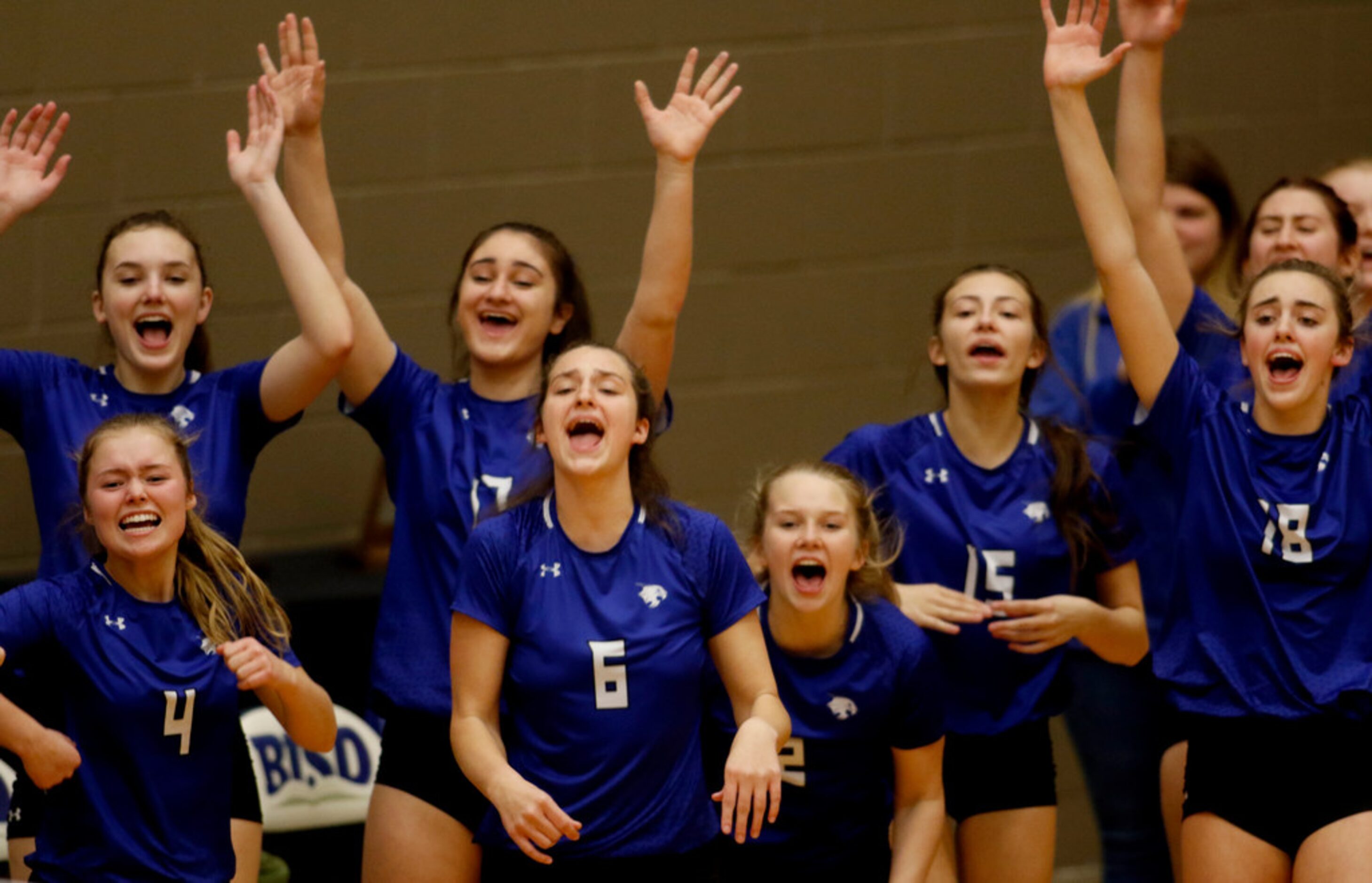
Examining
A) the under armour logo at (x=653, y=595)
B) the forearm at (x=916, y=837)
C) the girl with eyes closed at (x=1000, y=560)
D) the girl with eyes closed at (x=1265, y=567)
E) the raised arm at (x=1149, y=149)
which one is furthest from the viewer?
the raised arm at (x=1149, y=149)

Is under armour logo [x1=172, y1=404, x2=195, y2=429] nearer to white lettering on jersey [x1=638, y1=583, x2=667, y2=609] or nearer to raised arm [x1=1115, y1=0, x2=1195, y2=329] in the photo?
white lettering on jersey [x1=638, y1=583, x2=667, y2=609]

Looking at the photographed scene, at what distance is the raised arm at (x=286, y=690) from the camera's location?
304cm

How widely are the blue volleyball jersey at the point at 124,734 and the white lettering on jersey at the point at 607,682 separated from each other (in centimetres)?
65

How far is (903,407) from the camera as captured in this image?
533cm

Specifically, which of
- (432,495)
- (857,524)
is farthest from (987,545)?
(432,495)

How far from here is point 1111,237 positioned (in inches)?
135

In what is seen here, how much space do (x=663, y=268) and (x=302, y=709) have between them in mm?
1061

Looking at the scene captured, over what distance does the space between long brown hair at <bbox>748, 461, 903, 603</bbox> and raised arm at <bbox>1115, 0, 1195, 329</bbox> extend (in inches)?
29.5

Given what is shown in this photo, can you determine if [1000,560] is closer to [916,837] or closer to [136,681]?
[916,837]

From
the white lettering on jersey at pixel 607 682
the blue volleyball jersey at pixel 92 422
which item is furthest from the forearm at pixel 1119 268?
the blue volleyball jersey at pixel 92 422

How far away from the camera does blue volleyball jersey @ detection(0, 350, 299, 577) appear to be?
3.42 metres

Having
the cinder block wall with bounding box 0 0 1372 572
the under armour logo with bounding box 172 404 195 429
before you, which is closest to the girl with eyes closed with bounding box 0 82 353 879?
the under armour logo with bounding box 172 404 195 429

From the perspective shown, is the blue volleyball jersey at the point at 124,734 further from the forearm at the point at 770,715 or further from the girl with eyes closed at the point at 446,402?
the forearm at the point at 770,715

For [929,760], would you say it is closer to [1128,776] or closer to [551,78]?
[1128,776]
